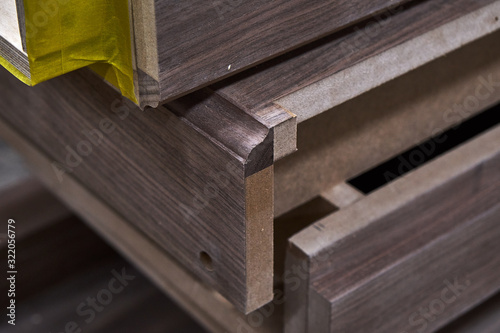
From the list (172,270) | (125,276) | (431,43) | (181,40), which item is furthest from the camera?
(125,276)

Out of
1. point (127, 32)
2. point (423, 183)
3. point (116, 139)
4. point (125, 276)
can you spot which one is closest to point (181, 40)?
point (127, 32)

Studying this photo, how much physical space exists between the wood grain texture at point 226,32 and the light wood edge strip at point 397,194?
16 cm

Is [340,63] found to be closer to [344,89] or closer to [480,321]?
[344,89]

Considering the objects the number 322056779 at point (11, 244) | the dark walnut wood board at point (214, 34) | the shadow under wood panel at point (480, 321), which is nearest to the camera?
the dark walnut wood board at point (214, 34)

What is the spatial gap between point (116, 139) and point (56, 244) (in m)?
0.39

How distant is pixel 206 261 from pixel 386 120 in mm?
238

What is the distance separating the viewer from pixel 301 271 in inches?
25.8

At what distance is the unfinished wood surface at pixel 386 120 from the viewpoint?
713 mm

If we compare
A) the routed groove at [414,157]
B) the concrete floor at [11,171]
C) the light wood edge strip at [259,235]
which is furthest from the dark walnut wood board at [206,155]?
the concrete floor at [11,171]

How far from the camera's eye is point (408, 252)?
0.71m

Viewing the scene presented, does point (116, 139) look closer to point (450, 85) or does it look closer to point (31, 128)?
point (31, 128)

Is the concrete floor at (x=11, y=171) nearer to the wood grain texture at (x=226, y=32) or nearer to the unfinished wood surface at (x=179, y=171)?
the unfinished wood surface at (x=179, y=171)

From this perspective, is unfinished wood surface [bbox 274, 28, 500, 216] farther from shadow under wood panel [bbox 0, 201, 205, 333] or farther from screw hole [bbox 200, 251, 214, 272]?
shadow under wood panel [bbox 0, 201, 205, 333]

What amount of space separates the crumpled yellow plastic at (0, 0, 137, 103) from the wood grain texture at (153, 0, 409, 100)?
3cm
